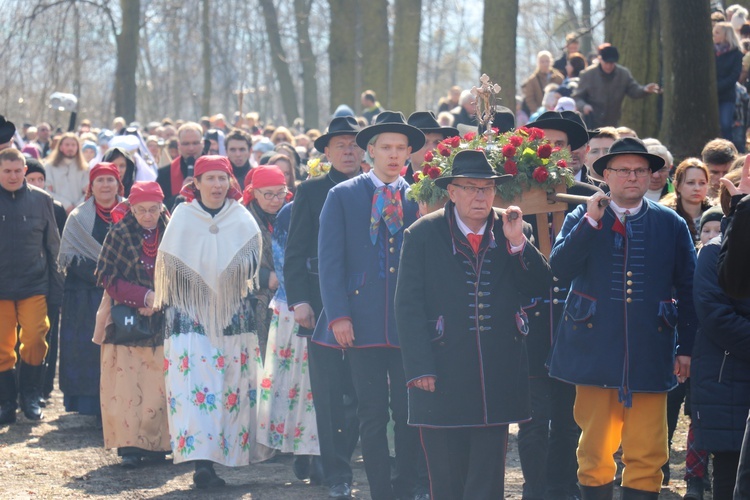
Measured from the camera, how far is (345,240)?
27.1ft

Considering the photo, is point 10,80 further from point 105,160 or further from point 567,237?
point 567,237

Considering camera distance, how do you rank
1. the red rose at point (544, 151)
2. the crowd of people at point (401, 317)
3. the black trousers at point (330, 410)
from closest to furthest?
the crowd of people at point (401, 317) < the red rose at point (544, 151) < the black trousers at point (330, 410)

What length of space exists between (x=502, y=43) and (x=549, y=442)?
983 cm

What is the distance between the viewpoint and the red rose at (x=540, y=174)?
25.2 ft

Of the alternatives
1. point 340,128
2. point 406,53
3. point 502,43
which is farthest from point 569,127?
point 406,53

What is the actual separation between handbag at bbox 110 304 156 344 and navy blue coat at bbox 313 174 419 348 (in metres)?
2.14

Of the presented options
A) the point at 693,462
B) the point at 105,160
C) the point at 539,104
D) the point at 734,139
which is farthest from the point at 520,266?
the point at 539,104

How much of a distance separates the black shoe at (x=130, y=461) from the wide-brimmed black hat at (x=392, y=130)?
10.4 ft

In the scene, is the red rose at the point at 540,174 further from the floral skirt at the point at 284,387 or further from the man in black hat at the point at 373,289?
the floral skirt at the point at 284,387

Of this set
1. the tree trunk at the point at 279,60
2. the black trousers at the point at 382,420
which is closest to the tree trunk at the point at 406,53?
the tree trunk at the point at 279,60

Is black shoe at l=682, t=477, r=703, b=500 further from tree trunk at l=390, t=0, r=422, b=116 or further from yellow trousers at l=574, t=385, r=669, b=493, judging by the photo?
tree trunk at l=390, t=0, r=422, b=116

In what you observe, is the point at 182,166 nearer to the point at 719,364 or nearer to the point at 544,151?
the point at 544,151

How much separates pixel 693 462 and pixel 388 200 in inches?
100

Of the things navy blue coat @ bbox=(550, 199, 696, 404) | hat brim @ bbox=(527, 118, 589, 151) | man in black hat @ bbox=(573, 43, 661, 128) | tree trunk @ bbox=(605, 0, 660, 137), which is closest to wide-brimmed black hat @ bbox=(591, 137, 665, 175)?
navy blue coat @ bbox=(550, 199, 696, 404)
